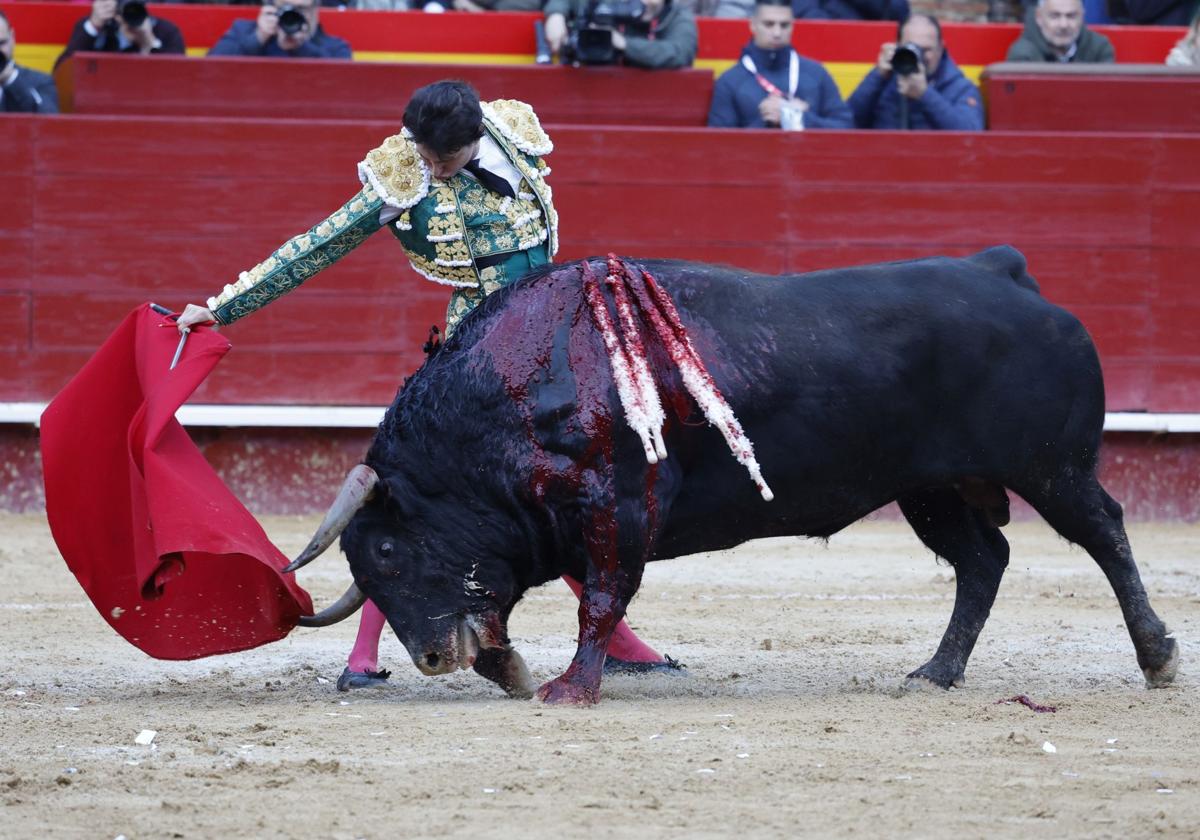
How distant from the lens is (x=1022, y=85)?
7.69m

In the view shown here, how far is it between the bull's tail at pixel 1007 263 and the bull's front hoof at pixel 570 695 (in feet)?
4.44

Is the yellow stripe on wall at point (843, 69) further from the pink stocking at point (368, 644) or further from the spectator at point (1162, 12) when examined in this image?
the pink stocking at point (368, 644)

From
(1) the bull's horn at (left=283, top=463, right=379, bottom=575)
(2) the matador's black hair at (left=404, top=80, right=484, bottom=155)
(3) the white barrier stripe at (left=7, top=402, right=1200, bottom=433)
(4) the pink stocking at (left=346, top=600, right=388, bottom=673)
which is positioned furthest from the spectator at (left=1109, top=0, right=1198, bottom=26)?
(1) the bull's horn at (left=283, top=463, right=379, bottom=575)

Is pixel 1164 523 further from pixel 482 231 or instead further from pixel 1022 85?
pixel 482 231

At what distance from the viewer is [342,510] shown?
3.81 metres

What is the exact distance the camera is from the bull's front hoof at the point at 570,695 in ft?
12.5

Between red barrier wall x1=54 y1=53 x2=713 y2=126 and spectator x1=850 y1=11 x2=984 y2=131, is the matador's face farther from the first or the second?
spectator x1=850 y1=11 x2=984 y2=131

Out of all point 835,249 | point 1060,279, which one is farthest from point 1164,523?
point 835,249

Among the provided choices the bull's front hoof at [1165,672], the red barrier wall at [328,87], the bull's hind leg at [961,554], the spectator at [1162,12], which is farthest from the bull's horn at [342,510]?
the spectator at [1162,12]

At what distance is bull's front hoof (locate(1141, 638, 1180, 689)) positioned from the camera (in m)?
4.14

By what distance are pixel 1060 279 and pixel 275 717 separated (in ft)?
15.8

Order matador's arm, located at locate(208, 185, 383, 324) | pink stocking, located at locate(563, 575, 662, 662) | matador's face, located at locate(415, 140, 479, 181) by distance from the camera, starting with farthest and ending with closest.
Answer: pink stocking, located at locate(563, 575, 662, 662), matador's arm, located at locate(208, 185, 383, 324), matador's face, located at locate(415, 140, 479, 181)

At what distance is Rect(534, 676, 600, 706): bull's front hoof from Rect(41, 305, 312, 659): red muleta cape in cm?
66

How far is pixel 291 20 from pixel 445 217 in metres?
3.64
